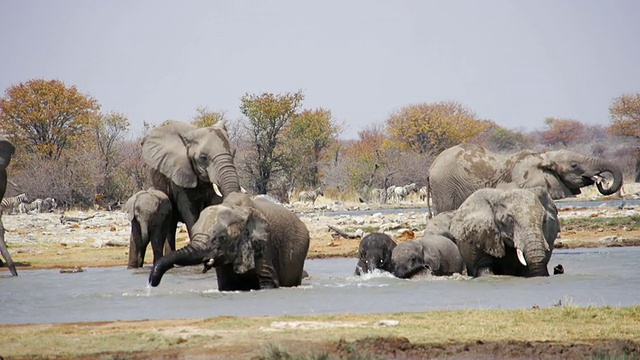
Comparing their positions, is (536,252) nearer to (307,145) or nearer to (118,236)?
(118,236)

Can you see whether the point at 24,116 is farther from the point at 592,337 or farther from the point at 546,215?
the point at 592,337

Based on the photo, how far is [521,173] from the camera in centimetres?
2208

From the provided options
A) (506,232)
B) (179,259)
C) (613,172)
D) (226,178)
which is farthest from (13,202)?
(179,259)

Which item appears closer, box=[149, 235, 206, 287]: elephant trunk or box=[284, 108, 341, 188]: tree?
box=[149, 235, 206, 287]: elephant trunk

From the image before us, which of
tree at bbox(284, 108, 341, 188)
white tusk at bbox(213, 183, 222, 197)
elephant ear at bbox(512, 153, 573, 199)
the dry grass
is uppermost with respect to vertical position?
tree at bbox(284, 108, 341, 188)

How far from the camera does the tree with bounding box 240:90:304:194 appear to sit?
6406cm

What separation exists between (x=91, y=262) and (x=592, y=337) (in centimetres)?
1519

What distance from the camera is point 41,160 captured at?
61781 millimetres

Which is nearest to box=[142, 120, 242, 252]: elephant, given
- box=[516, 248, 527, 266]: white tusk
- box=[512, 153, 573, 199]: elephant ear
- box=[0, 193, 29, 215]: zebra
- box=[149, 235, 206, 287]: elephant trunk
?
box=[149, 235, 206, 287]: elephant trunk

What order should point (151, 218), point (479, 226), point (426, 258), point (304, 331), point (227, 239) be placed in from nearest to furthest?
point (304, 331) → point (227, 239) → point (479, 226) → point (426, 258) → point (151, 218)

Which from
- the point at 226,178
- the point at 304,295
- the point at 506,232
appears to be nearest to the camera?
the point at 304,295

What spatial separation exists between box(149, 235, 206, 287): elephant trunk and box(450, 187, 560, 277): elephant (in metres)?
4.75

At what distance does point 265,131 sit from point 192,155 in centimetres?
4548

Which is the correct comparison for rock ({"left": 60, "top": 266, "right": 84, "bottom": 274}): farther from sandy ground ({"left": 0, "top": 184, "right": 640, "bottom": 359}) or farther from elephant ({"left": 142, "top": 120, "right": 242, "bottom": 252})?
elephant ({"left": 142, "top": 120, "right": 242, "bottom": 252})
